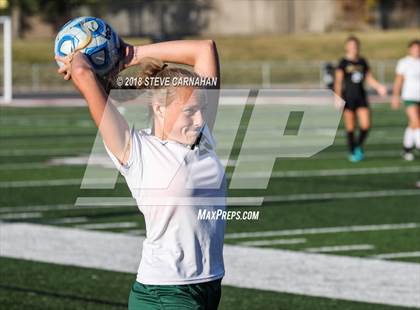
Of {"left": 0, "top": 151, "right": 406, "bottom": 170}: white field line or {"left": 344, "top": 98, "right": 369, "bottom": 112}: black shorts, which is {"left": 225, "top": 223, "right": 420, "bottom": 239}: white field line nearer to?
{"left": 0, "top": 151, "right": 406, "bottom": 170}: white field line

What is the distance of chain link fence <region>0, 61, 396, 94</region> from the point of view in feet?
146

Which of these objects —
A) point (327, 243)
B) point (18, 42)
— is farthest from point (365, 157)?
point (18, 42)

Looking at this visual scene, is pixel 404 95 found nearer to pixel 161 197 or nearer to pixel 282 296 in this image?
pixel 282 296

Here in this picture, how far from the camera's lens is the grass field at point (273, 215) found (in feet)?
28.7

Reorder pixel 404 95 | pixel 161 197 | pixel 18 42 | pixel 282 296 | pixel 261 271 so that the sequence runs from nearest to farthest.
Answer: pixel 161 197 → pixel 282 296 → pixel 261 271 → pixel 404 95 → pixel 18 42

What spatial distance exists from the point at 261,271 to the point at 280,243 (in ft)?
4.55

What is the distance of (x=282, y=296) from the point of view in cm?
877

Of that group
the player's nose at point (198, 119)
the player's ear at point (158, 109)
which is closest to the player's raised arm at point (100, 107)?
the player's ear at point (158, 109)

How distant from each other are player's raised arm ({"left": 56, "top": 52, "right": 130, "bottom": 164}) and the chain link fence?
129 ft

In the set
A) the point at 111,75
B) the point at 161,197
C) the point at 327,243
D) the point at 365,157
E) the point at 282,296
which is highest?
the point at 111,75

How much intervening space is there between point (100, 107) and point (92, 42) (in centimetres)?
34

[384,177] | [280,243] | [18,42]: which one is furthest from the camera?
[18,42]

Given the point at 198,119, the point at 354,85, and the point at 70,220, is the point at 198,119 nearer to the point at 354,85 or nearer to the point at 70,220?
the point at 70,220

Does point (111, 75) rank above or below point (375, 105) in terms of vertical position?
above
